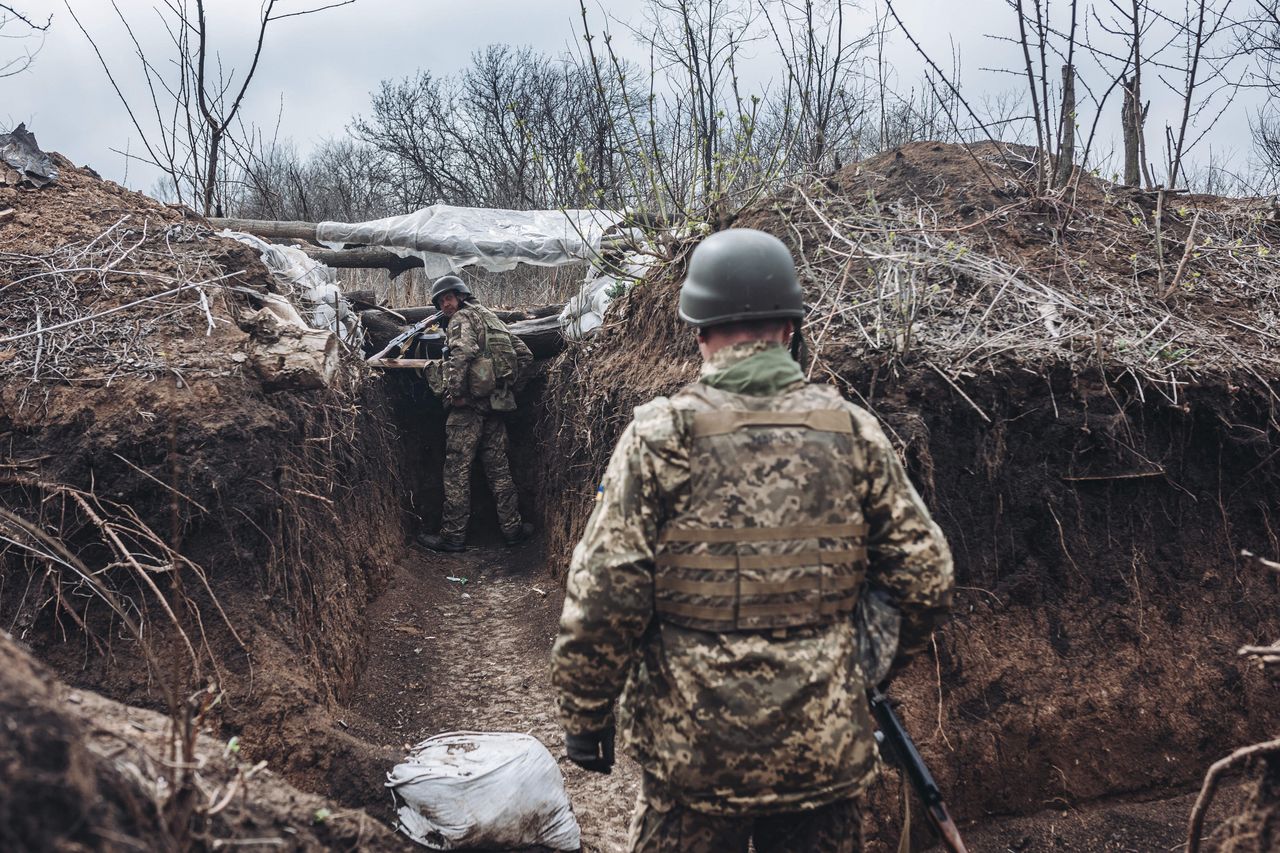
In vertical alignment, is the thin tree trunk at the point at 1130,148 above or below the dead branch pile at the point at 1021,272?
above

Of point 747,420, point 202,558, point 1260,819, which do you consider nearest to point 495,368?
point 202,558

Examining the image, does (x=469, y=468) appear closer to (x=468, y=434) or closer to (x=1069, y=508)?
(x=468, y=434)

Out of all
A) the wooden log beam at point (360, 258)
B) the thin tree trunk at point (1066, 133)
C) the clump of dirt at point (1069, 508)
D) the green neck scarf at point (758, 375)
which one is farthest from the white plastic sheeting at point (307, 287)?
the thin tree trunk at point (1066, 133)

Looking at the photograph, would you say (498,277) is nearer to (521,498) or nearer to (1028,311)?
(521,498)

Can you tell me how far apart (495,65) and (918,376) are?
21318 mm

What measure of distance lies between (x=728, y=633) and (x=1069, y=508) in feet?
8.29

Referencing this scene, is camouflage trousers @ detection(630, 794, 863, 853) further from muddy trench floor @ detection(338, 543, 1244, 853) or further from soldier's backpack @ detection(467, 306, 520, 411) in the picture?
soldier's backpack @ detection(467, 306, 520, 411)

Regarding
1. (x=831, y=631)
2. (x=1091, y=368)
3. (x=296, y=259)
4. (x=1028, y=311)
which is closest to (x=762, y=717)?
(x=831, y=631)

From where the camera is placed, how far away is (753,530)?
1.98 m

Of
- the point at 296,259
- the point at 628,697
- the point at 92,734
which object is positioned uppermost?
the point at 296,259

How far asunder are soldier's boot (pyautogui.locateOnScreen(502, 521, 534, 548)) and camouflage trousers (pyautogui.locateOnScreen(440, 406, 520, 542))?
3 cm

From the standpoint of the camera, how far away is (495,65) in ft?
73.6

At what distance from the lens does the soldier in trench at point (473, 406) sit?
7.64 m

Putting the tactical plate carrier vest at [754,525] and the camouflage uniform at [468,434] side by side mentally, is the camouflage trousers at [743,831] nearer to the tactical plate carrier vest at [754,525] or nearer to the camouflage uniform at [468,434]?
the tactical plate carrier vest at [754,525]
